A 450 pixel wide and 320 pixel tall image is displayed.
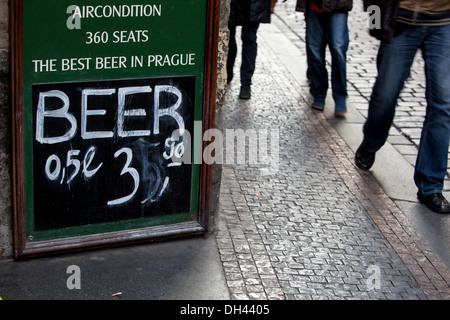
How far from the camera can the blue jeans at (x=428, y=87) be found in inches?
205

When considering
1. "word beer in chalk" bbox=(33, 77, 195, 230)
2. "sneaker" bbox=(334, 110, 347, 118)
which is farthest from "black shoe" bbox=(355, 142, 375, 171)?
"word beer in chalk" bbox=(33, 77, 195, 230)

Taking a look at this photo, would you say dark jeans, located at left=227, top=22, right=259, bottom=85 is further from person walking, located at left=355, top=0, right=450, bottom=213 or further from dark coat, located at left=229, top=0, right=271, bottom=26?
person walking, located at left=355, top=0, right=450, bottom=213

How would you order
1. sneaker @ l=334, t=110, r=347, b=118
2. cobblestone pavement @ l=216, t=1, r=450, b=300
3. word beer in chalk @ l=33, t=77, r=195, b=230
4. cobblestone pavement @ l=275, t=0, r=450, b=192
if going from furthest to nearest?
1. sneaker @ l=334, t=110, r=347, b=118
2. cobblestone pavement @ l=275, t=0, r=450, b=192
3. cobblestone pavement @ l=216, t=1, r=450, b=300
4. word beer in chalk @ l=33, t=77, r=195, b=230

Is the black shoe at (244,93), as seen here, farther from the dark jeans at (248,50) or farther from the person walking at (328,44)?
the person walking at (328,44)

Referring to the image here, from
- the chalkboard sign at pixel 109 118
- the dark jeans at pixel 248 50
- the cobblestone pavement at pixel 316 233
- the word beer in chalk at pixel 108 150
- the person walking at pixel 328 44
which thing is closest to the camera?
the chalkboard sign at pixel 109 118

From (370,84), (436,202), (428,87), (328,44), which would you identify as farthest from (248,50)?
(436,202)

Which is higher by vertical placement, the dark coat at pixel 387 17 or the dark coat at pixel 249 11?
the dark coat at pixel 387 17

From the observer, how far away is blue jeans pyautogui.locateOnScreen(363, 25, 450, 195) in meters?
5.21

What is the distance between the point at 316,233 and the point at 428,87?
1410 mm

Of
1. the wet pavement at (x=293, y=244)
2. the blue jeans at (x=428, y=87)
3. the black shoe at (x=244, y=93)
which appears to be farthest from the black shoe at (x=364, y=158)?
the black shoe at (x=244, y=93)

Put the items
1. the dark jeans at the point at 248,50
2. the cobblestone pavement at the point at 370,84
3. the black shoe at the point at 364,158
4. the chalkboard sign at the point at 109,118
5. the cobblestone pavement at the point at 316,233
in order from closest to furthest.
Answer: the chalkboard sign at the point at 109,118 → the cobblestone pavement at the point at 316,233 → the black shoe at the point at 364,158 → the cobblestone pavement at the point at 370,84 → the dark jeans at the point at 248,50

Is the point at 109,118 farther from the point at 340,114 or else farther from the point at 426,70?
the point at 340,114

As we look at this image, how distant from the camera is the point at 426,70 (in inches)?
209
